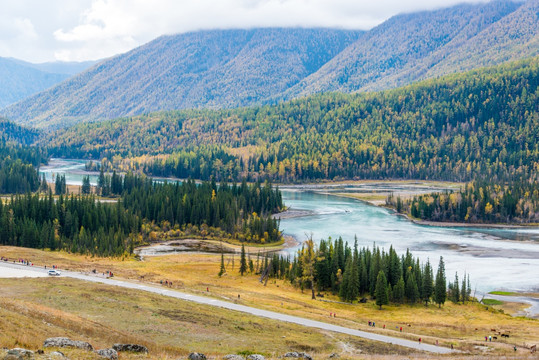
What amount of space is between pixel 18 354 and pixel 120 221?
429 ft

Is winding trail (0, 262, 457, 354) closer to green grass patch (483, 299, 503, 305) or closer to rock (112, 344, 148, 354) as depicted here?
rock (112, 344, 148, 354)

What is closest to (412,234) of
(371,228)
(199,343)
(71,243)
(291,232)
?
(371,228)

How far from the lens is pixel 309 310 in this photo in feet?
269

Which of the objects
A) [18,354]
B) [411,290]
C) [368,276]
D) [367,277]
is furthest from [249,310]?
[18,354]

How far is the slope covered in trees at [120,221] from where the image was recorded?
13938 centimetres

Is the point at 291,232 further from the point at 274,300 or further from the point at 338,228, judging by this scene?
the point at 274,300

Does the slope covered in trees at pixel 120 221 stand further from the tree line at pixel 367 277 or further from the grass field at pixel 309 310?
the tree line at pixel 367 277

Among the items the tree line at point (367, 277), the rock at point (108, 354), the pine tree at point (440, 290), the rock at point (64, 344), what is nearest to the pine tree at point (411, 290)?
the tree line at point (367, 277)

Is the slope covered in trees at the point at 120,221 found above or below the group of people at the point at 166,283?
above

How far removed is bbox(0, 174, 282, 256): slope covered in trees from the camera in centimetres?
13938

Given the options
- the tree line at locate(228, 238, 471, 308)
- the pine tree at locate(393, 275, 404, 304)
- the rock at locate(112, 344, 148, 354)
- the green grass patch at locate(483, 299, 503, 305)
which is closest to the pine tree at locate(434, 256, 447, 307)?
the tree line at locate(228, 238, 471, 308)

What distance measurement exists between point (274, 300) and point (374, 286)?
25.7 m

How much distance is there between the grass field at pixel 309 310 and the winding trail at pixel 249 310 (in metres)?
2.77

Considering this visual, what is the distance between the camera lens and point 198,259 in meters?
138
